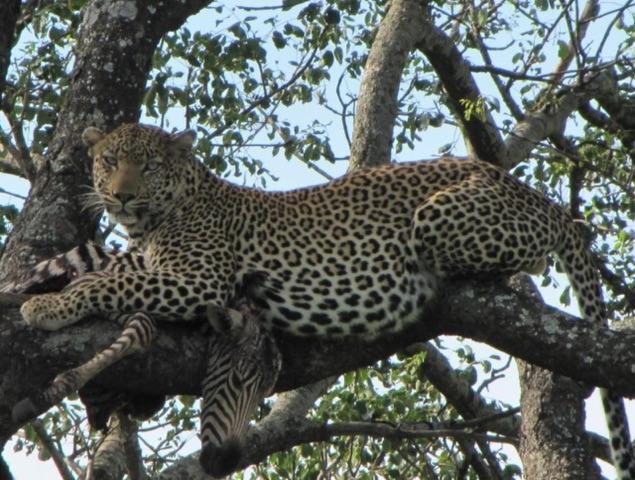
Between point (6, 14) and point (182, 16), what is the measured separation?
1.65 m

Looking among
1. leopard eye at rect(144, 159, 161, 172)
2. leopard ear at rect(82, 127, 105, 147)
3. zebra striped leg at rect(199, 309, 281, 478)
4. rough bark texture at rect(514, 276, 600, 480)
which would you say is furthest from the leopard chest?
A: rough bark texture at rect(514, 276, 600, 480)

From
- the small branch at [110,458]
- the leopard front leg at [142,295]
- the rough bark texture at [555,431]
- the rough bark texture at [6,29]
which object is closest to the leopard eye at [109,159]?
the leopard front leg at [142,295]

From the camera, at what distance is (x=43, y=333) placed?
651 centimetres

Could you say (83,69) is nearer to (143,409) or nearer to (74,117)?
(74,117)

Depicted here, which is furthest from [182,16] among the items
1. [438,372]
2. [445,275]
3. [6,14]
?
[438,372]

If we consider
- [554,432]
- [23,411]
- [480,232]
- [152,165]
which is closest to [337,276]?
[480,232]

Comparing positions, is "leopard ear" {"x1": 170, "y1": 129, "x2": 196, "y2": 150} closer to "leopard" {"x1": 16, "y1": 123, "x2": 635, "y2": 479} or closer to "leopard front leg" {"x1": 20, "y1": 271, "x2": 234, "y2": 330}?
"leopard" {"x1": 16, "y1": 123, "x2": 635, "y2": 479}

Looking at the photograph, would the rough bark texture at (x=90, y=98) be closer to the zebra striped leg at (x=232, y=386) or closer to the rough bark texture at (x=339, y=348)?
the rough bark texture at (x=339, y=348)

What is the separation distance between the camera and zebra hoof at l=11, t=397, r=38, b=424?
5750 mm

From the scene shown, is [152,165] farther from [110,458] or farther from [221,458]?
[221,458]

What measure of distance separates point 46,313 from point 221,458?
1.30 meters

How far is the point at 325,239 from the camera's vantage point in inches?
317

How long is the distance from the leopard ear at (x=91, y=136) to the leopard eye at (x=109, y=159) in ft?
0.39

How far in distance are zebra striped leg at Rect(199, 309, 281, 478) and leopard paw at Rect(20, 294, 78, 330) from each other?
78 cm
